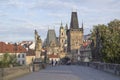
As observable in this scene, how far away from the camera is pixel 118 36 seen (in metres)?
77.8

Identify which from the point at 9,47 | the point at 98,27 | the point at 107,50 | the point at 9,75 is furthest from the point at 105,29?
the point at 9,47

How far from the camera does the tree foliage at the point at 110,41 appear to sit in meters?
75.9

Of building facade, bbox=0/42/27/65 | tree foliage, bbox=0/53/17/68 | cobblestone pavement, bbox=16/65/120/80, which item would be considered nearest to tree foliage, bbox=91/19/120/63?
tree foliage, bbox=0/53/17/68

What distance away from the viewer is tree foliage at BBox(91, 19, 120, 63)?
75.9 metres

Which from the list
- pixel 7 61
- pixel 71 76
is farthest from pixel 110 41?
pixel 71 76

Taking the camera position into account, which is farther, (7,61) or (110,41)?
(110,41)

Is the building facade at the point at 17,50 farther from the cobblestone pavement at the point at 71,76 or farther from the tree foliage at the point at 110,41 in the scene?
the cobblestone pavement at the point at 71,76

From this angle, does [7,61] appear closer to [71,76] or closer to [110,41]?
[110,41]

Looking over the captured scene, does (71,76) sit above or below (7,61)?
below

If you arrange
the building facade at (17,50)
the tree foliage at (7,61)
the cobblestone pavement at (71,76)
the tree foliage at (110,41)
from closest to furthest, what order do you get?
the cobblestone pavement at (71,76) → the tree foliage at (7,61) → the tree foliage at (110,41) → the building facade at (17,50)

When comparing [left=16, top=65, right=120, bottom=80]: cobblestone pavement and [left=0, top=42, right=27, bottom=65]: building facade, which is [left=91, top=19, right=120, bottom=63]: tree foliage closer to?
[left=16, top=65, right=120, bottom=80]: cobblestone pavement

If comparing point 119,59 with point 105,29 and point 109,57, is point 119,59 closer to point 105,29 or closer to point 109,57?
point 109,57

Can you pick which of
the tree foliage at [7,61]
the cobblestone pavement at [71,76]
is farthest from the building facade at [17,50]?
the cobblestone pavement at [71,76]

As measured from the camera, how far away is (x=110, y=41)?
78.8 metres
